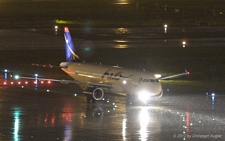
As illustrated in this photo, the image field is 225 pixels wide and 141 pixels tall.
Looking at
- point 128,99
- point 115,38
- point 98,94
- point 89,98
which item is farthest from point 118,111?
point 115,38

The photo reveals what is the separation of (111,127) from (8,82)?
17954mm

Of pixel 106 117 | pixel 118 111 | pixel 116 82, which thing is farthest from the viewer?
pixel 116 82

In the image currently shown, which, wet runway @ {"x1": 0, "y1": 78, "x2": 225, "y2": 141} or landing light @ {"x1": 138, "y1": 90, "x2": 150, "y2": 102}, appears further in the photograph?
landing light @ {"x1": 138, "y1": 90, "x2": 150, "y2": 102}

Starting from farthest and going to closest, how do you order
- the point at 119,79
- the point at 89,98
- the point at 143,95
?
the point at 89,98
the point at 119,79
the point at 143,95

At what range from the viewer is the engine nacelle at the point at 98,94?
3484 cm

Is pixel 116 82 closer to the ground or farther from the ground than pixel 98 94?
farther from the ground

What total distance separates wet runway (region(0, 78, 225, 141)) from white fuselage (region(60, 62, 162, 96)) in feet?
3.35

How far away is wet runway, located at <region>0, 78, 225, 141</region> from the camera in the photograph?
Result: 25500 mm

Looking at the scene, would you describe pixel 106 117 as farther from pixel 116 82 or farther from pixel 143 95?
pixel 116 82

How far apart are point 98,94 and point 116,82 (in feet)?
4.59

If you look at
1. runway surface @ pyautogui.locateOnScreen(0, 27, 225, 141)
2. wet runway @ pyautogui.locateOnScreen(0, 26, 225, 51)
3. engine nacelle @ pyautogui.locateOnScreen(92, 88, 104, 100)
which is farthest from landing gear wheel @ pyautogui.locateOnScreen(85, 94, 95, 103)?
wet runway @ pyautogui.locateOnScreen(0, 26, 225, 51)

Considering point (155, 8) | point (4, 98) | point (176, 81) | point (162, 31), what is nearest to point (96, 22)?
point (162, 31)

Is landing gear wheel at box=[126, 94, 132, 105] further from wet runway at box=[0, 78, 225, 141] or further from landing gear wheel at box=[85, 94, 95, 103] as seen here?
landing gear wheel at box=[85, 94, 95, 103]

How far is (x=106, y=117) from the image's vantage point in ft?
98.9
